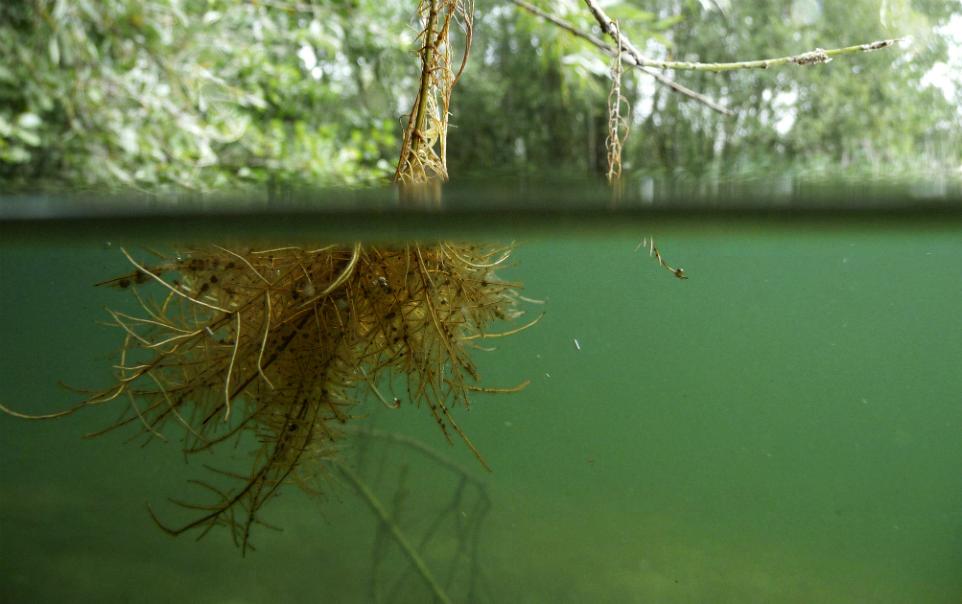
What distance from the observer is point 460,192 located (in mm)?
2174

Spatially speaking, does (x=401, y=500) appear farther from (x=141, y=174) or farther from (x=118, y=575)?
(x=141, y=174)

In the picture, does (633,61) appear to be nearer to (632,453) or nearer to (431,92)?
(431,92)

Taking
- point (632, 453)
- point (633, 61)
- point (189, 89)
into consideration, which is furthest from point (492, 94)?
point (633, 61)

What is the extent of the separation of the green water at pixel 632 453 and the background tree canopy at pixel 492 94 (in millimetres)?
1605

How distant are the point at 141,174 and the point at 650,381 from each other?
12.1ft

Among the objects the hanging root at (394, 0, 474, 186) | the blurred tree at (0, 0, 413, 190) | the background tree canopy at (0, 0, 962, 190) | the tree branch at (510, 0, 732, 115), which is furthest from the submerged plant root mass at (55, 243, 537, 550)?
the background tree canopy at (0, 0, 962, 190)

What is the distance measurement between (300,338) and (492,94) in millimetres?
4175

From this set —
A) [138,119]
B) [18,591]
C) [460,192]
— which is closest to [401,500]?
[460,192]

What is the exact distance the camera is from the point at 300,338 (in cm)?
236

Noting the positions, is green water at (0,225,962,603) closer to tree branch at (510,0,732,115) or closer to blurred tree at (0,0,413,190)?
tree branch at (510,0,732,115)

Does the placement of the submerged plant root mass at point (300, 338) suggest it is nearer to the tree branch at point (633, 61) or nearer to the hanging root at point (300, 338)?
the hanging root at point (300, 338)

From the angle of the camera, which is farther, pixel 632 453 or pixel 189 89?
pixel 189 89

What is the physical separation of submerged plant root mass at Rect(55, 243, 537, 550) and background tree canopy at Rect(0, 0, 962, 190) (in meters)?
2.67

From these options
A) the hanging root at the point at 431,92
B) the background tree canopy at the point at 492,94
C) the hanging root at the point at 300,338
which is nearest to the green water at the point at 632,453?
the hanging root at the point at 300,338
